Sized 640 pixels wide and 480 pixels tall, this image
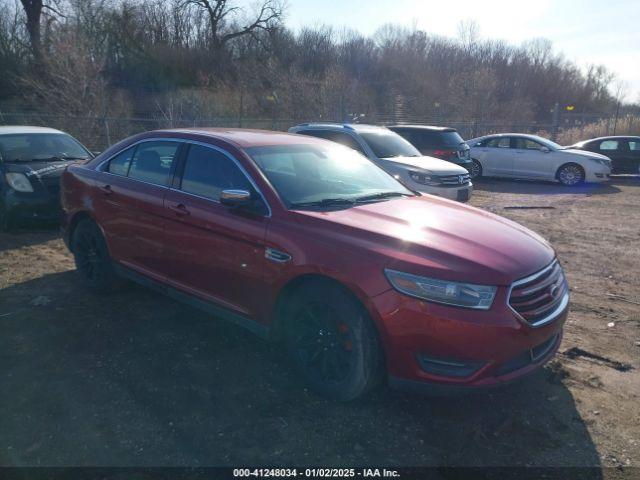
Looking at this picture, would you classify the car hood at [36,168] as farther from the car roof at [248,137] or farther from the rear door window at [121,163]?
the car roof at [248,137]

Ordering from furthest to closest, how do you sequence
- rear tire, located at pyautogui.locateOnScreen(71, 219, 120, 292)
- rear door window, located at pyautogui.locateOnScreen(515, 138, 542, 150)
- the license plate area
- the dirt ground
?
rear door window, located at pyautogui.locateOnScreen(515, 138, 542, 150) → the license plate area → rear tire, located at pyautogui.locateOnScreen(71, 219, 120, 292) → the dirt ground

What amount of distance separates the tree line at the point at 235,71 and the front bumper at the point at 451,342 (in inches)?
569

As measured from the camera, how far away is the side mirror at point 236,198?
361cm

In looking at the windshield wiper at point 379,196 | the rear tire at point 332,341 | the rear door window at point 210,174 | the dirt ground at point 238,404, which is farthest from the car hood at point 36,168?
the rear tire at point 332,341

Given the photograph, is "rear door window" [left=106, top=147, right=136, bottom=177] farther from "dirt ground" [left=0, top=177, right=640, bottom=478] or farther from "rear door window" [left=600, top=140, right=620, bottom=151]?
"rear door window" [left=600, top=140, right=620, bottom=151]

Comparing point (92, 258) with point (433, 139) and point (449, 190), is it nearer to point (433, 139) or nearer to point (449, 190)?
point (449, 190)

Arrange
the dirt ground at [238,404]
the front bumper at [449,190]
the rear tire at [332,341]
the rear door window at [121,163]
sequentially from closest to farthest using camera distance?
the dirt ground at [238,404] < the rear tire at [332,341] < the rear door window at [121,163] < the front bumper at [449,190]

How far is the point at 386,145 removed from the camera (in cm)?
992

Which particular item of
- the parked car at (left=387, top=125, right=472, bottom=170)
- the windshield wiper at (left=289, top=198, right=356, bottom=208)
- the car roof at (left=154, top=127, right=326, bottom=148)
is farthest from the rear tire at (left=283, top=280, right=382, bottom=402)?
the parked car at (left=387, top=125, right=472, bottom=170)

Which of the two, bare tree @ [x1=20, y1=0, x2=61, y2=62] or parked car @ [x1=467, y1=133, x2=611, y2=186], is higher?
bare tree @ [x1=20, y1=0, x2=61, y2=62]

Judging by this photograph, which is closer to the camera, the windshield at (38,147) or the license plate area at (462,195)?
the windshield at (38,147)

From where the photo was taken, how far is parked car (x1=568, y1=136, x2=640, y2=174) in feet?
55.2

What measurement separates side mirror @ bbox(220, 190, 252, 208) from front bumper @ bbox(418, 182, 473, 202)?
592 cm

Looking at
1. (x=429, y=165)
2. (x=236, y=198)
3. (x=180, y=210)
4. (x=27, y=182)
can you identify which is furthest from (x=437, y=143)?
(x=236, y=198)
